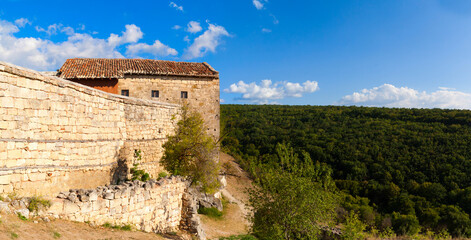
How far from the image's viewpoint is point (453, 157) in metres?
31.2

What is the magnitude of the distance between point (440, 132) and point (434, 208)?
650 inches

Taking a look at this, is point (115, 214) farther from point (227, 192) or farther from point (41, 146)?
point (227, 192)

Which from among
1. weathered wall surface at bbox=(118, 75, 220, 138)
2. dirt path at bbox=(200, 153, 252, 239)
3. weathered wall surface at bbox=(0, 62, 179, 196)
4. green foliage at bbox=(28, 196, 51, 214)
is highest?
weathered wall surface at bbox=(118, 75, 220, 138)

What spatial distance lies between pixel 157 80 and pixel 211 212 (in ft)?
32.1

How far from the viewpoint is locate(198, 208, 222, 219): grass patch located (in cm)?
1772

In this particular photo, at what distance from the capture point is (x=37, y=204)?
5.61 m

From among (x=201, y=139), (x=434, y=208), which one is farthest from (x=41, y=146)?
(x=434, y=208)

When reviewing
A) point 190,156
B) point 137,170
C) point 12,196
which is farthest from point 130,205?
point 190,156

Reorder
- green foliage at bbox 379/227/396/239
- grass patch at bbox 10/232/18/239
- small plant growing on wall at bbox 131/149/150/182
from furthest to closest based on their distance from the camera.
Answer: green foliage at bbox 379/227/396/239
small plant growing on wall at bbox 131/149/150/182
grass patch at bbox 10/232/18/239

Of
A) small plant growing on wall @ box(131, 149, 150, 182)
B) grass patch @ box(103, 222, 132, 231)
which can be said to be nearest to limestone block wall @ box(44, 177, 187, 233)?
grass patch @ box(103, 222, 132, 231)

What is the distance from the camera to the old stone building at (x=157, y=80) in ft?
59.2

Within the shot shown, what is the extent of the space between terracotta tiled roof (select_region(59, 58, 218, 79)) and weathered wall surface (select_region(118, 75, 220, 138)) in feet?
1.26

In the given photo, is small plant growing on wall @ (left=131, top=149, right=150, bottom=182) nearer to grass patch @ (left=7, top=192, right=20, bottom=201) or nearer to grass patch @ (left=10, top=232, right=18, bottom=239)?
grass patch @ (left=7, top=192, right=20, bottom=201)

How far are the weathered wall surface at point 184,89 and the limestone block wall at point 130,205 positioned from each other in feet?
33.5
